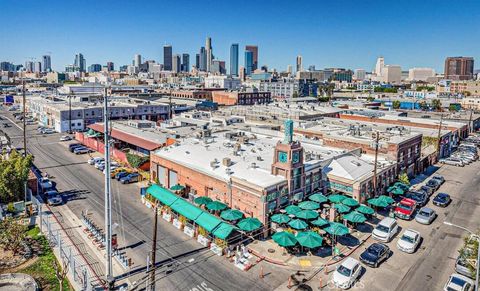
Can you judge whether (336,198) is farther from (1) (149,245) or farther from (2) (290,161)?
(1) (149,245)

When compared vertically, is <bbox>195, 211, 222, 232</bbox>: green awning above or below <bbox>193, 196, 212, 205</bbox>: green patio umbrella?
below

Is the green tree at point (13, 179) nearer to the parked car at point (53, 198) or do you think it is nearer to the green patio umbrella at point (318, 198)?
the parked car at point (53, 198)

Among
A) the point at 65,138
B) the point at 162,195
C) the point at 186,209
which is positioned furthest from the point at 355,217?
the point at 65,138

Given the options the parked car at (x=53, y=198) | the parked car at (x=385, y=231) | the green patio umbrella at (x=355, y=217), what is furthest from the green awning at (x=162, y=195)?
the parked car at (x=385, y=231)

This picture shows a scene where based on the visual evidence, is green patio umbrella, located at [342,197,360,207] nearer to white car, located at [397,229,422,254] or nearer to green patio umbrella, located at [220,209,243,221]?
white car, located at [397,229,422,254]

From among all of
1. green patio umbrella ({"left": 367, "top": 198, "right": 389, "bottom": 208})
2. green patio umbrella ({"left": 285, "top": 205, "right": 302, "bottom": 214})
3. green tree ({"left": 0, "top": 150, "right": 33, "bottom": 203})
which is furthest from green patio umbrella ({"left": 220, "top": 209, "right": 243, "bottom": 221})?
green tree ({"left": 0, "top": 150, "right": 33, "bottom": 203})

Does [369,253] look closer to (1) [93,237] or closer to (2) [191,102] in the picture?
(1) [93,237]

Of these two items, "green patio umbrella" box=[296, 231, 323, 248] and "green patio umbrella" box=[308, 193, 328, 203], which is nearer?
"green patio umbrella" box=[296, 231, 323, 248]

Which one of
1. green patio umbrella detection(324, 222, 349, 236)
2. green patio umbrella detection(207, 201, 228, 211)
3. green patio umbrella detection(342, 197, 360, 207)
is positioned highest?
green patio umbrella detection(342, 197, 360, 207)
